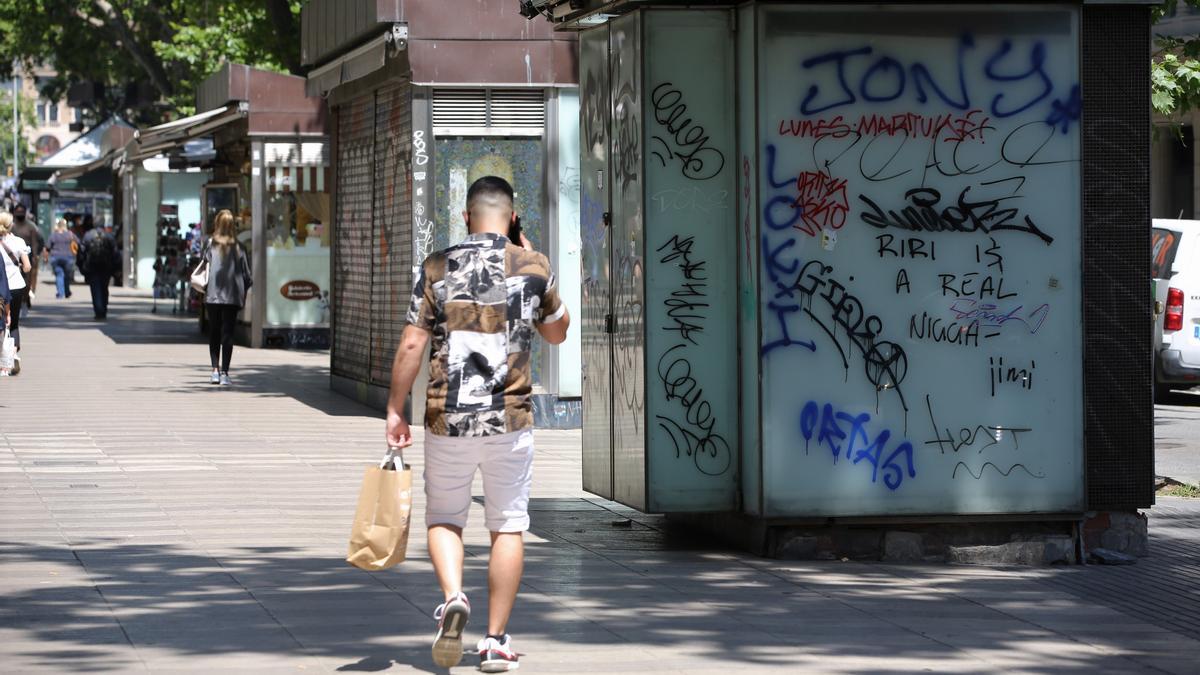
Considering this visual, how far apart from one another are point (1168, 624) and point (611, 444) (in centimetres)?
303

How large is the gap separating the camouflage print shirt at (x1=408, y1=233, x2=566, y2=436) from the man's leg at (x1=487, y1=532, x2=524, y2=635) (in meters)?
0.39

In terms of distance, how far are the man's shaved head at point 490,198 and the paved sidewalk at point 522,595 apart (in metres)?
1.53

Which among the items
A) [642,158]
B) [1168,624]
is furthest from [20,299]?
[1168,624]

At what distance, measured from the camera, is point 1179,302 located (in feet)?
57.9

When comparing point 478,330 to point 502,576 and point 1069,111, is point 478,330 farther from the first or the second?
point 1069,111

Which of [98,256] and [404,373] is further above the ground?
[98,256]

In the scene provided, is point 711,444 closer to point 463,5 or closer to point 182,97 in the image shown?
point 463,5

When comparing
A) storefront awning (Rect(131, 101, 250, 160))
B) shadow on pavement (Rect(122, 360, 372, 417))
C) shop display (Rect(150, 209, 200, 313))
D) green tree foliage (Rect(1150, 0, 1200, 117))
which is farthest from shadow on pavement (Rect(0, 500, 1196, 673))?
shop display (Rect(150, 209, 200, 313))

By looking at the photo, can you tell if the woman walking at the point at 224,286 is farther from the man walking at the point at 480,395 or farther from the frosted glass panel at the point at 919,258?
the man walking at the point at 480,395

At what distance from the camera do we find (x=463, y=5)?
1470 cm

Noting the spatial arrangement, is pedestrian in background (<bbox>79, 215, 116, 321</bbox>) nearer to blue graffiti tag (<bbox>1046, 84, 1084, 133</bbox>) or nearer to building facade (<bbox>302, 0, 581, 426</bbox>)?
building facade (<bbox>302, 0, 581, 426</bbox>)

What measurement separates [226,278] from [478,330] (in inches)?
486

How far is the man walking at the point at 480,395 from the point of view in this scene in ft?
20.5

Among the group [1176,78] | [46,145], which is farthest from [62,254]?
[46,145]
